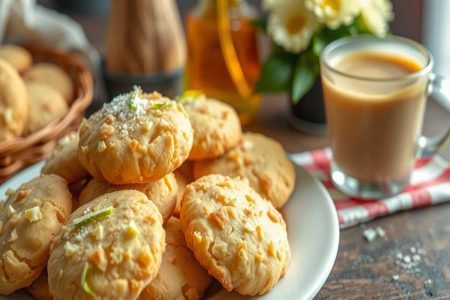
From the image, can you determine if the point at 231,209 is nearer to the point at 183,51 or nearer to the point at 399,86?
the point at 399,86

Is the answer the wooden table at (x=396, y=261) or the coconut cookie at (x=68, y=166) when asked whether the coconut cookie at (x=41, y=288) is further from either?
the wooden table at (x=396, y=261)

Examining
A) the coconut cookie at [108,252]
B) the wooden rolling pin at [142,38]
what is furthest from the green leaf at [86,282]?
the wooden rolling pin at [142,38]

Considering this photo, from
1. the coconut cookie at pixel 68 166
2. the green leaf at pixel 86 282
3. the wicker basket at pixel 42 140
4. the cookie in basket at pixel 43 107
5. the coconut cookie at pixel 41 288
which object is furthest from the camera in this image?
the cookie in basket at pixel 43 107

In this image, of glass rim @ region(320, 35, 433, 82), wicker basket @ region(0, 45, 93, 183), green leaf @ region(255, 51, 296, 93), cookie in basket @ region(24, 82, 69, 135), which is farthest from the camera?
green leaf @ region(255, 51, 296, 93)

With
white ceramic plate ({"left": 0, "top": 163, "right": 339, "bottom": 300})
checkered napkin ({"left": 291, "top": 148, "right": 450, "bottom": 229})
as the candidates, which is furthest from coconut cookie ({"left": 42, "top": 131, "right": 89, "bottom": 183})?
checkered napkin ({"left": 291, "top": 148, "right": 450, "bottom": 229})

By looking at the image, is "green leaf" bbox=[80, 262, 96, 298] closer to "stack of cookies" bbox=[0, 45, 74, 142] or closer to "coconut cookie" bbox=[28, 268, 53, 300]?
"coconut cookie" bbox=[28, 268, 53, 300]

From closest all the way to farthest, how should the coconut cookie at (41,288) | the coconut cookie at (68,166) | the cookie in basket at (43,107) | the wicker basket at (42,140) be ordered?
the coconut cookie at (41,288) → the coconut cookie at (68,166) → the wicker basket at (42,140) → the cookie in basket at (43,107)

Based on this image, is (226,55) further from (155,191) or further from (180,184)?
(155,191)

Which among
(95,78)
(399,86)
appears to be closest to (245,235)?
(399,86)
